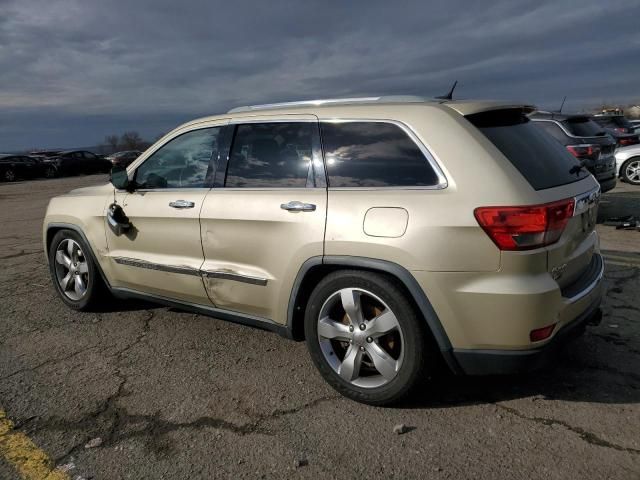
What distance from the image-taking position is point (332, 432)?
2881 mm

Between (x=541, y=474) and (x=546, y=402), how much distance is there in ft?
2.31

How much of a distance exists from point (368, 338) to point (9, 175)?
28935 millimetres

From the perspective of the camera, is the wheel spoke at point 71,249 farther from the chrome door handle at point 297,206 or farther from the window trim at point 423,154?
the window trim at point 423,154

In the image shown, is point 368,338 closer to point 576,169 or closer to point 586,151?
point 576,169

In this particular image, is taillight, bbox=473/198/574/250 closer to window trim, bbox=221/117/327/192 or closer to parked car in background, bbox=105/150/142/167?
window trim, bbox=221/117/327/192

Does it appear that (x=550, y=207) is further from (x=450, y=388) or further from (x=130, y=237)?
(x=130, y=237)

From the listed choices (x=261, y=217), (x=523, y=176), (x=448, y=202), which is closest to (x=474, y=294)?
(x=448, y=202)

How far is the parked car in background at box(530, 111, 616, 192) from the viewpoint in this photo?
8883mm

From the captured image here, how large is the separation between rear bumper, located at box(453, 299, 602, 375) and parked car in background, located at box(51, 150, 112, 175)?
103 ft

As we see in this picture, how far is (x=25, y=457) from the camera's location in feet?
8.96

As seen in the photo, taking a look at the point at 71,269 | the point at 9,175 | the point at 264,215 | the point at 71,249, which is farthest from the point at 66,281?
the point at 9,175

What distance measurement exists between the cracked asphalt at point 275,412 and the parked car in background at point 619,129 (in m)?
11.5

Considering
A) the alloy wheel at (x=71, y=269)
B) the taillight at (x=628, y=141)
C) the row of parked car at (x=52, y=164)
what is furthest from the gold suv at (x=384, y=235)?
the row of parked car at (x=52, y=164)

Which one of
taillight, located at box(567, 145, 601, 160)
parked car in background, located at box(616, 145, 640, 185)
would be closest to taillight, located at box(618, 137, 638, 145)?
parked car in background, located at box(616, 145, 640, 185)
